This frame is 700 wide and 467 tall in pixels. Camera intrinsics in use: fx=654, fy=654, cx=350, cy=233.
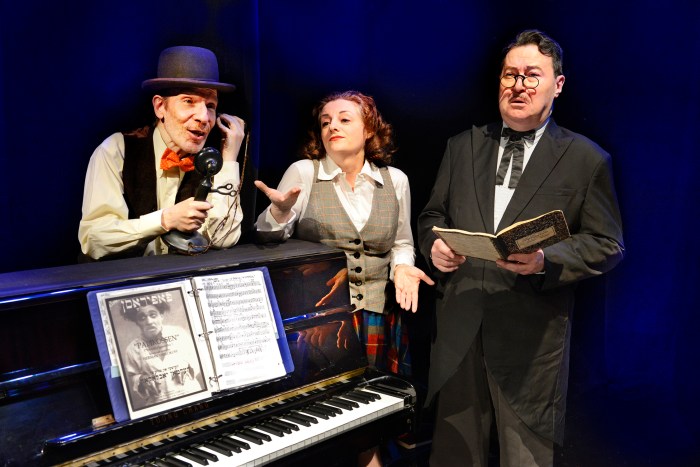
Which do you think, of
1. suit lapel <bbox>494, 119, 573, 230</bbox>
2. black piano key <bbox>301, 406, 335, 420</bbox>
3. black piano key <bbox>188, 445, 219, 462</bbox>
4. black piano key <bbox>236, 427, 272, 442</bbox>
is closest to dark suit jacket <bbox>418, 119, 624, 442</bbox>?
suit lapel <bbox>494, 119, 573, 230</bbox>

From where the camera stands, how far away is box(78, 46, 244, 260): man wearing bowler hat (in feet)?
8.80

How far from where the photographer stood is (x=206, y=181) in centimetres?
269

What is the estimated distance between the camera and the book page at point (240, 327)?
2368 millimetres

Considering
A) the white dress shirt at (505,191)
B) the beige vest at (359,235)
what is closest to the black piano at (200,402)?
the beige vest at (359,235)

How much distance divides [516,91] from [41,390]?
2205mm

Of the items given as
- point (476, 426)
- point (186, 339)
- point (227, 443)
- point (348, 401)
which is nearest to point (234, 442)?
point (227, 443)

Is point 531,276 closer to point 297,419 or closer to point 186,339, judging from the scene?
point 297,419

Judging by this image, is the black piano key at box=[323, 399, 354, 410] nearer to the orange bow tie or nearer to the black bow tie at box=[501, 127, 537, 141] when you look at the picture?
the orange bow tie

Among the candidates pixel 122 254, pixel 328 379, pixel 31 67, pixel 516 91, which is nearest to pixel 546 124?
pixel 516 91

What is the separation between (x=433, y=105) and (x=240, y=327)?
203 cm

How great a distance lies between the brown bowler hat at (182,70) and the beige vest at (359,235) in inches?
29.5

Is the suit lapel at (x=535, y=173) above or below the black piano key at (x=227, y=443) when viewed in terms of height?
above

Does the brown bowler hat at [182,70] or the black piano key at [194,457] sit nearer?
the black piano key at [194,457]

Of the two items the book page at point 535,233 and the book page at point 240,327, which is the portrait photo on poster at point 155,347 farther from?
the book page at point 535,233
